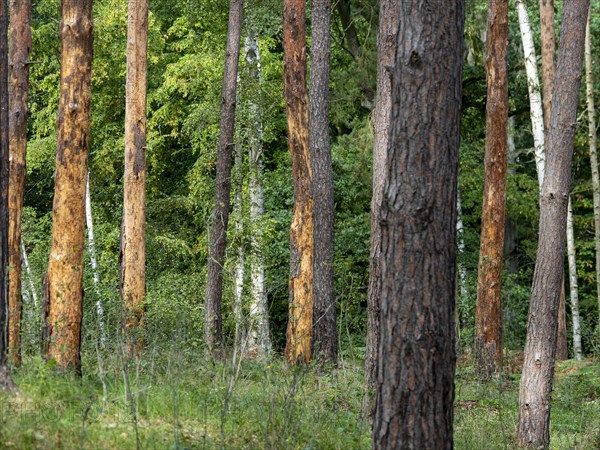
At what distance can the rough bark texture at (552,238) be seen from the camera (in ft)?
32.5

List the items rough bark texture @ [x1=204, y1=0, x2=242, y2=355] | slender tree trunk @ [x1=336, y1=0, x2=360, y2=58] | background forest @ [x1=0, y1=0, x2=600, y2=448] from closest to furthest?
rough bark texture @ [x1=204, y1=0, x2=242, y2=355] < background forest @ [x1=0, y1=0, x2=600, y2=448] < slender tree trunk @ [x1=336, y1=0, x2=360, y2=58]

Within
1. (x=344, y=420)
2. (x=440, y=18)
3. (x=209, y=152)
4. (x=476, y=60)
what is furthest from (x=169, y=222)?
(x=440, y=18)

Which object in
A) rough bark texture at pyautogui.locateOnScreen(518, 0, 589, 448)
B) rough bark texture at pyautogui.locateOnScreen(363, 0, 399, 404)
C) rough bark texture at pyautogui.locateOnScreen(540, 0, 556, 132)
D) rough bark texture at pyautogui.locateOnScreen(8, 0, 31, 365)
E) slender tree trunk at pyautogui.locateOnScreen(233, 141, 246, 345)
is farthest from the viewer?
slender tree trunk at pyautogui.locateOnScreen(233, 141, 246, 345)

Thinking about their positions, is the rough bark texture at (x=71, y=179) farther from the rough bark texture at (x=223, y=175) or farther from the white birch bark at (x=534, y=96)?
the white birch bark at (x=534, y=96)

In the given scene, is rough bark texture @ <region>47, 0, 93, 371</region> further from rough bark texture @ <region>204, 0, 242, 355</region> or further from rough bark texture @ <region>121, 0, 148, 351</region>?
rough bark texture @ <region>204, 0, 242, 355</region>

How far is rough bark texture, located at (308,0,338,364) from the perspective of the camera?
1510 centimetres

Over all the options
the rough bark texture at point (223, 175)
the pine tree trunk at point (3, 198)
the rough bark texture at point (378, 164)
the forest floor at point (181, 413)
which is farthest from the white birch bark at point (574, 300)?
the pine tree trunk at point (3, 198)

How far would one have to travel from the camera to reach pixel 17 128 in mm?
12812

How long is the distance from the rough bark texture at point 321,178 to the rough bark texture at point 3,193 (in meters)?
7.90

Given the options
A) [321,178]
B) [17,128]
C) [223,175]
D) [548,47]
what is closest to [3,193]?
[17,128]

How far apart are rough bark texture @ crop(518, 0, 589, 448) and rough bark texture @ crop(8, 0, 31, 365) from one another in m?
6.59

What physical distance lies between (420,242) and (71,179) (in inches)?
221

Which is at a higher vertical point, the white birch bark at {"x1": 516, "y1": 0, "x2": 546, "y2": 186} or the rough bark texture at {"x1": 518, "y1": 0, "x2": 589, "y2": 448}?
the white birch bark at {"x1": 516, "y1": 0, "x2": 546, "y2": 186}

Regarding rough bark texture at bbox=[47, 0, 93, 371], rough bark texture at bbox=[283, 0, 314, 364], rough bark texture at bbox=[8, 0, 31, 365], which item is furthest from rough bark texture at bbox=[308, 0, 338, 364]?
rough bark texture at bbox=[47, 0, 93, 371]
